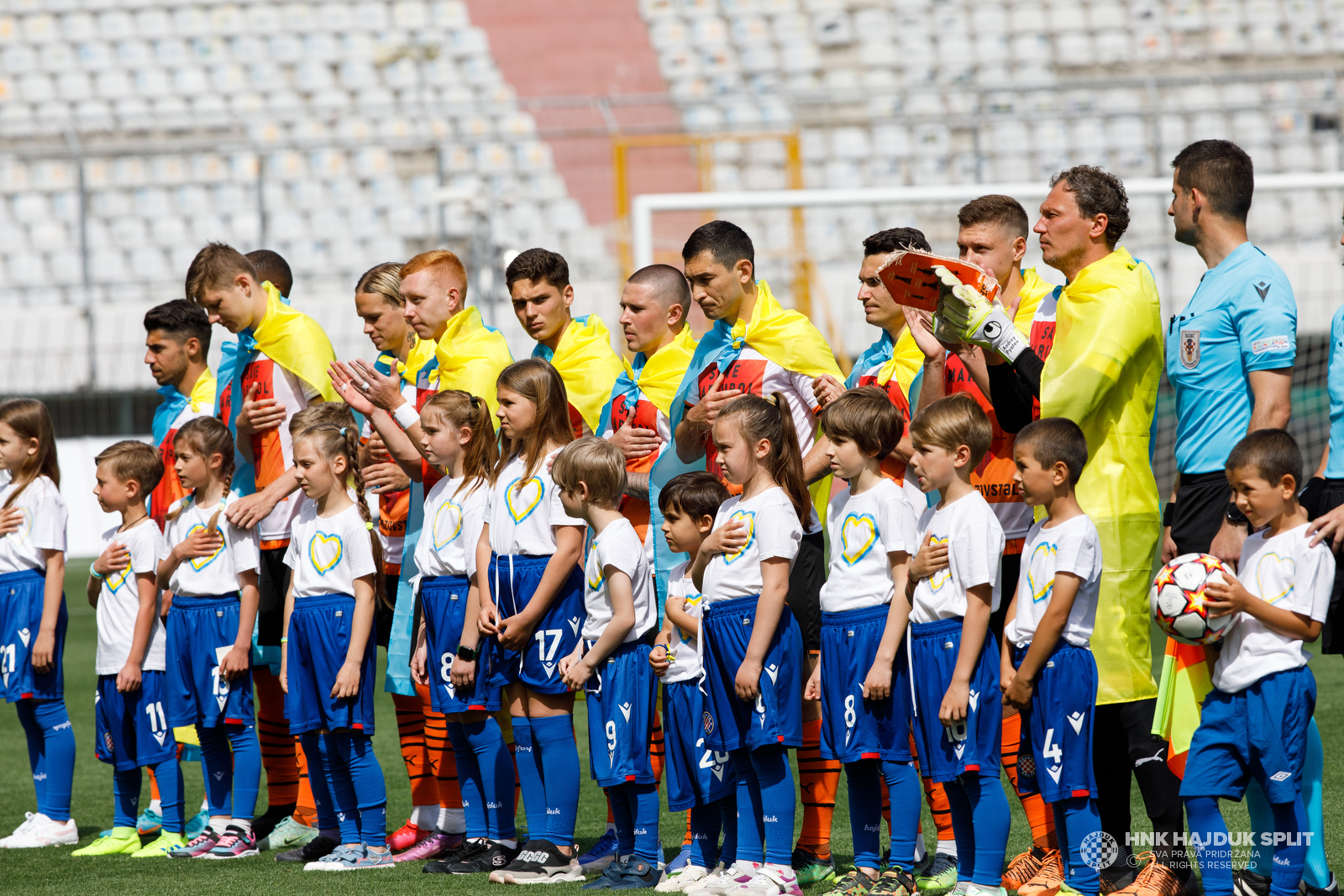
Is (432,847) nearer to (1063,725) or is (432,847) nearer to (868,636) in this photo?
(868,636)

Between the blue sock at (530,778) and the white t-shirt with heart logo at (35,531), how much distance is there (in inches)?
84.0

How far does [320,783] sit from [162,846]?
0.64 meters

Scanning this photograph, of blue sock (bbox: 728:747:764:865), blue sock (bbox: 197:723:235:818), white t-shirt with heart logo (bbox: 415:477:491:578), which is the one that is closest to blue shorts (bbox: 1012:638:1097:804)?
blue sock (bbox: 728:747:764:865)

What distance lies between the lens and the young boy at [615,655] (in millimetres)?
4480

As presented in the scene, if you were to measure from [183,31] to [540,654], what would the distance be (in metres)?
18.2

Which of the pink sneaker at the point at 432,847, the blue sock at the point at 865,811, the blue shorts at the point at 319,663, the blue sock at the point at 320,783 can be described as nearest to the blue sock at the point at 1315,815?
the blue sock at the point at 865,811

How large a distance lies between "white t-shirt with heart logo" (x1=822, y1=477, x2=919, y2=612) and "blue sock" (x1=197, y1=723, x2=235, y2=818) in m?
2.42

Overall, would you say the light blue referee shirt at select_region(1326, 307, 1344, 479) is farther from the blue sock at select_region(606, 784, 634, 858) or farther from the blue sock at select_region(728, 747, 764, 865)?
the blue sock at select_region(606, 784, 634, 858)

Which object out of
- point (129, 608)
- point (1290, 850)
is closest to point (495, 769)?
point (129, 608)

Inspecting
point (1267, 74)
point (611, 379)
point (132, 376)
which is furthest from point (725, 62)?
point (611, 379)

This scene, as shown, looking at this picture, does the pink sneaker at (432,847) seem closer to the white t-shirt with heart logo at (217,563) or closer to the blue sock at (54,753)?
the white t-shirt with heart logo at (217,563)

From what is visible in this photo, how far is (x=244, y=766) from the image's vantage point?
531 cm

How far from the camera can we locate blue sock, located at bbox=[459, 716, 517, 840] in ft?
15.8

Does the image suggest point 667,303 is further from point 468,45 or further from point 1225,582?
point 468,45
